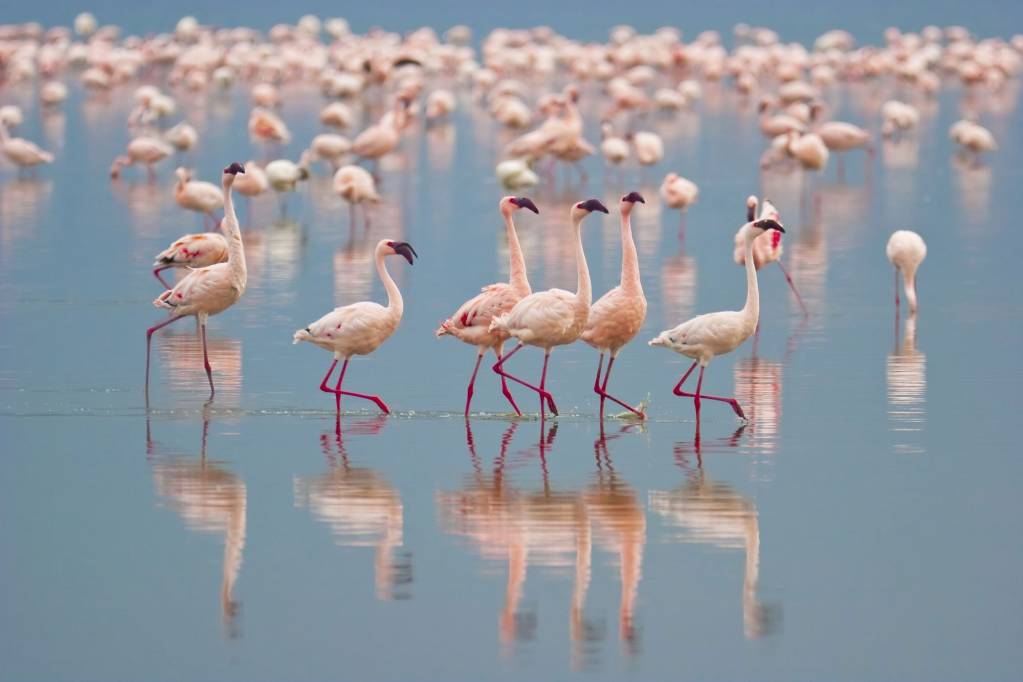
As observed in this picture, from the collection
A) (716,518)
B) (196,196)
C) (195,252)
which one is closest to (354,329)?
(716,518)

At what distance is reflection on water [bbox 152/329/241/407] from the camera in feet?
38.7

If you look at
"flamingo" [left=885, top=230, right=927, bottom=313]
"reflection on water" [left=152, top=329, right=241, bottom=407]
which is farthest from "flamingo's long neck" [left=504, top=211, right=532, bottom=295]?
"flamingo" [left=885, top=230, right=927, bottom=313]

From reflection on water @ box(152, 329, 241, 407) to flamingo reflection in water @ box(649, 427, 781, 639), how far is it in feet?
10.5

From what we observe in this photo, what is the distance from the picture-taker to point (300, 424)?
10.9 metres

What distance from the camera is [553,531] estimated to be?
28.2 feet

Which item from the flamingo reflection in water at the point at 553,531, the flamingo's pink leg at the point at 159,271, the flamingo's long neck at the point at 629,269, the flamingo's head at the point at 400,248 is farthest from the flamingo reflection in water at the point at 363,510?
the flamingo's pink leg at the point at 159,271

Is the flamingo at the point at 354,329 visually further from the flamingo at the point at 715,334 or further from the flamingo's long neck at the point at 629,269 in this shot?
the flamingo at the point at 715,334

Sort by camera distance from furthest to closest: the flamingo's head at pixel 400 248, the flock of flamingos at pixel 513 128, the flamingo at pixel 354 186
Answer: the flamingo at pixel 354 186 < the flamingo's head at pixel 400 248 < the flock of flamingos at pixel 513 128

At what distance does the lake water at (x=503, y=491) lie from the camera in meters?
7.24

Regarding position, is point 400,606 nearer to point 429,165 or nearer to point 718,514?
point 718,514

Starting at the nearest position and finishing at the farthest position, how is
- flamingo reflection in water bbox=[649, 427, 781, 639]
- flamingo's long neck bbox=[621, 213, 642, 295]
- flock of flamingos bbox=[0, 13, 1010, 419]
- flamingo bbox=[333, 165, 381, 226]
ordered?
flamingo reflection in water bbox=[649, 427, 781, 639], flamingo's long neck bbox=[621, 213, 642, 295], flock of flamingos bbox=[0, 13, 1010, 419], flamingo bbox=[333, 165, 381, 226]

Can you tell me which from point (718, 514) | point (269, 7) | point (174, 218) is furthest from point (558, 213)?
point (269, 7)

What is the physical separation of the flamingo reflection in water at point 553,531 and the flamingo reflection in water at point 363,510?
0.88 ft

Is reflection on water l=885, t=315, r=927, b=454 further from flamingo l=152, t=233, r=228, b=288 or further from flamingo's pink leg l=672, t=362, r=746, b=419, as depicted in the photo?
flamingo l=152, t=233, r=228, b=288
